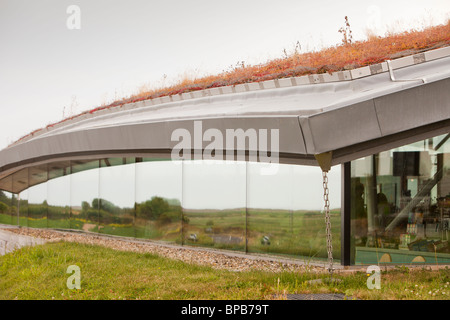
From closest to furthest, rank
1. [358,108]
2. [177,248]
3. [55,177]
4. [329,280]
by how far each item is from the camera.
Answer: [329,280]
[358,108]
[177,248]
[55,177]

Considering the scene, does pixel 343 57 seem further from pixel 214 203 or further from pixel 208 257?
pixel 208 257

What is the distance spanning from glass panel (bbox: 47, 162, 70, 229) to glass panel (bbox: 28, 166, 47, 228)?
38 cm

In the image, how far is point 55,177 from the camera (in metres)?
17.6

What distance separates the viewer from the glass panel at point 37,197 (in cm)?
1825

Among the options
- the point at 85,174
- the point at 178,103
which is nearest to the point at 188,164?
the point at 178,103

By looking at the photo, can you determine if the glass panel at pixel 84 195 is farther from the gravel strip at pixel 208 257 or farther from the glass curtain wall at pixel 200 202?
the gravel strip at pixel 208 257

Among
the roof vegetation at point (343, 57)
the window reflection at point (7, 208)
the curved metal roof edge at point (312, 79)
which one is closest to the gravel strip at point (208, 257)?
the curved metal roof edge at point (312, 79)

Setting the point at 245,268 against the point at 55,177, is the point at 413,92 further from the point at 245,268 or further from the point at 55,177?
the point at 55,177

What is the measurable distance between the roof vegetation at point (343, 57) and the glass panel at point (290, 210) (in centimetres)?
248

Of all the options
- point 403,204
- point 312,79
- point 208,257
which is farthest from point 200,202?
point 403,204

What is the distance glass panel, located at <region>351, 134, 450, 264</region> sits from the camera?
901 cm

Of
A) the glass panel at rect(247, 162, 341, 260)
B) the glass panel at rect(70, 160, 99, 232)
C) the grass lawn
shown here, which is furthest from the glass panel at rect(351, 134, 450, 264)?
the glass panel at rect(70, 160, 99, 232)

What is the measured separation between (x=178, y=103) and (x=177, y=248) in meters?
4.16

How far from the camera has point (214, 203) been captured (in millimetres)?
11945
